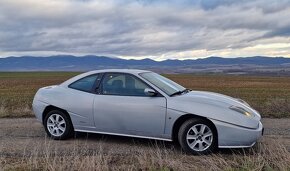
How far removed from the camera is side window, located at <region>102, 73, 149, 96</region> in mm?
6645

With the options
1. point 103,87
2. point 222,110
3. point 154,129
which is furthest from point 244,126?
point 103,87

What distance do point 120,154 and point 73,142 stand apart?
1385 millimetres

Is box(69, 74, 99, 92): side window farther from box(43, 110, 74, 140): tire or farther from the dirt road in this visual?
the dirt road

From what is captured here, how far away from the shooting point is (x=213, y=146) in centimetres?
601

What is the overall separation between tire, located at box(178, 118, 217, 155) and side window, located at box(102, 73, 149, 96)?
1037 millimetres

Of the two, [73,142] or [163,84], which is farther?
[73,142]

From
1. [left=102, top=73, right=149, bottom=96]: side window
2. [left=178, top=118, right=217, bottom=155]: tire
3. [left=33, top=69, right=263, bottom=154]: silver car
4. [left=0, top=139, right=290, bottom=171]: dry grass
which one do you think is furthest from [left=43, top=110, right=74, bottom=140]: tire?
[left=178, top=118, right=217, bottom=155]: tire

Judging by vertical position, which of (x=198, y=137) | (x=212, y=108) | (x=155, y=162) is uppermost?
(x=212, y=108)

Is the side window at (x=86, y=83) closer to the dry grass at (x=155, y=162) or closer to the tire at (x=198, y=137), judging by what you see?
the dry grass at (x=155, y=162)

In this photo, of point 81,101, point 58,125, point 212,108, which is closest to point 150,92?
point 212,108

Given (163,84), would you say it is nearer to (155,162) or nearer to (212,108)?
(212,108)

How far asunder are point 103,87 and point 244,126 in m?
2.69

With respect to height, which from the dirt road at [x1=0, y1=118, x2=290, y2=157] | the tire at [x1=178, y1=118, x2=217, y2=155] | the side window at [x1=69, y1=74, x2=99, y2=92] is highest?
the side window at [x1=69, y1=74, x2=99, y2=92]

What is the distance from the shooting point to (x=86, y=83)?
7.16 m
